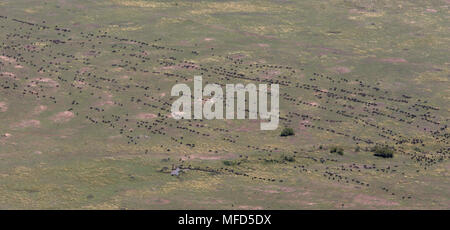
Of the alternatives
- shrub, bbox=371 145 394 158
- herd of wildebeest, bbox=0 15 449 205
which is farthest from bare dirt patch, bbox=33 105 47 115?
shrub, bbox=371 145 394 158

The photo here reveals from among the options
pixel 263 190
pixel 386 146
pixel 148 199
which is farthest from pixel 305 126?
pixel 148 199

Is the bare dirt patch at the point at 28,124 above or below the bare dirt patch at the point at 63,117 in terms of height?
below

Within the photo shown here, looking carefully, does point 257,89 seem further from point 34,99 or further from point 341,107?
point 34,99

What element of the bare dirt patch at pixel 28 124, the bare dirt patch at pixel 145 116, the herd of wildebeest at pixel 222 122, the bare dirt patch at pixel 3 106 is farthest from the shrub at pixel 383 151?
the bare dirt patch at pixel 3 106

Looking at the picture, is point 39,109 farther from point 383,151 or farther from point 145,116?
point 383,151

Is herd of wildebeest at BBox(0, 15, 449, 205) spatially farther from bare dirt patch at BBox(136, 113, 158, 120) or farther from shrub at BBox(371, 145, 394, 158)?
shrub at BBox(371, 145, 394, 158)

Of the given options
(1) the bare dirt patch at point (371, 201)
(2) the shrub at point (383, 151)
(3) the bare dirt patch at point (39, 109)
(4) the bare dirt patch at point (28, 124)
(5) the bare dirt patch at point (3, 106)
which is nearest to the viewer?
(1) the bare dirt patch at point (371, 201)

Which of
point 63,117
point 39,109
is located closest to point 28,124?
point 63,117

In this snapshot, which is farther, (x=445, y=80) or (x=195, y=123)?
(x=445, y=80)

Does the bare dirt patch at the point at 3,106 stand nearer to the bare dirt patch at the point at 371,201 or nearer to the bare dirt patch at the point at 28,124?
the bare dirt patch at the point at 28,124
